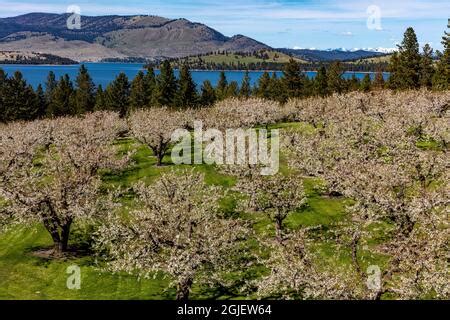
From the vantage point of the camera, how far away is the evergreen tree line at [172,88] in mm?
118312

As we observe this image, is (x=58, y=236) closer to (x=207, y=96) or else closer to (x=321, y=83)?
(x=207, y=96)

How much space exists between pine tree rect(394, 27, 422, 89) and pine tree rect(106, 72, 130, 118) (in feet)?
246

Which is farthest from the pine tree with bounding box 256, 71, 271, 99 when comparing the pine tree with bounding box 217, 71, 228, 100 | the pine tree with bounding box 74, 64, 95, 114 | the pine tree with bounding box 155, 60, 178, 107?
the pine tree with bounding box 74, 64, 95, 114

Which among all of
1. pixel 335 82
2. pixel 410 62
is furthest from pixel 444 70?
pixel 335 82

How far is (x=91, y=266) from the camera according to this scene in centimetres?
3797

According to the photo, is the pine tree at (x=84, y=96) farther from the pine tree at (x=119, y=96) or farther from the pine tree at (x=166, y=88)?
the pine tree at (x=166, y=88)

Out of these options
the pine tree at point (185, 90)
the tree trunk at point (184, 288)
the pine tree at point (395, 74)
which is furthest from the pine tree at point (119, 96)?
the tree trunk at point (184, 288)

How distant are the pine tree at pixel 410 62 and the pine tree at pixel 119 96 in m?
75.0

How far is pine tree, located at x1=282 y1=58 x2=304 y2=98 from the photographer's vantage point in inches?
5531

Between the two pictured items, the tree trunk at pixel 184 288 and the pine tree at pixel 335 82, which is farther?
the pine tree at pixel 335 82

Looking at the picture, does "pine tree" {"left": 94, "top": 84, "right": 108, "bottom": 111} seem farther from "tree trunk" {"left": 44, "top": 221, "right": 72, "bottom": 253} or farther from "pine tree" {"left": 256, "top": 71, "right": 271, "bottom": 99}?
"tree trunk" {"left": 44, "top": 221, "right": 72, "bottom": 253}

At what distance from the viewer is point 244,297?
32.5 m

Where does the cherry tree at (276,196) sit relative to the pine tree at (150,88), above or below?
below

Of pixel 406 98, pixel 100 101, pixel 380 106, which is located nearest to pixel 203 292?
pixel 380 106
